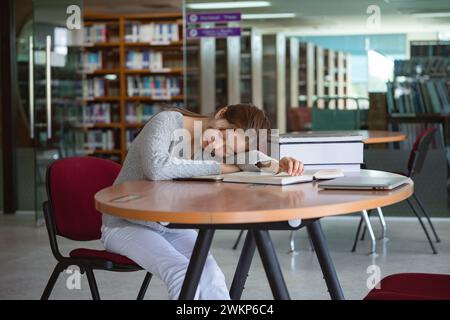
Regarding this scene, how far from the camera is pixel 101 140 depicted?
1038cm

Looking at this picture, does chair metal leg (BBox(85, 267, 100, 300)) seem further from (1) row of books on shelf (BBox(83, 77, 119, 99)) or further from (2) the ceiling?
(1) row of books on shelf (BBox(83, 77, 119, 99))

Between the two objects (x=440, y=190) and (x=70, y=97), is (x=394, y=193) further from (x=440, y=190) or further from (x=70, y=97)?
(x=70, y=97)

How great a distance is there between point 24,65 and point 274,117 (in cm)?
245

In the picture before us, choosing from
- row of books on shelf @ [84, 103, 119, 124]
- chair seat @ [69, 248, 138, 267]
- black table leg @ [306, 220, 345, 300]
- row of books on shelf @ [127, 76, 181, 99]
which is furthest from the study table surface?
row of books on shelf @ [84, 103, 119, 124]

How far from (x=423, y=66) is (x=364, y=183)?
15.6 ft

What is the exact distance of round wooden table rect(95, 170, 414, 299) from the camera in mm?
2016

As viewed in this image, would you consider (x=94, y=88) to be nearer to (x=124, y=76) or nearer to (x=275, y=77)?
(x=124, y=76)

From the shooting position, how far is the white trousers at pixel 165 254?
2.39 metres

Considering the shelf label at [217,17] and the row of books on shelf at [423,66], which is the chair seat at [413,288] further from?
the shelf label at [217,17]

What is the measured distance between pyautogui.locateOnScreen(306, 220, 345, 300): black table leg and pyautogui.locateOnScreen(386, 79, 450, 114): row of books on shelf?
4.39m

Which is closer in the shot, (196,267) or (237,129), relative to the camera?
(196,267)

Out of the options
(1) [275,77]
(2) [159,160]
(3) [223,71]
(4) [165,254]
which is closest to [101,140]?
(3) [223,71]

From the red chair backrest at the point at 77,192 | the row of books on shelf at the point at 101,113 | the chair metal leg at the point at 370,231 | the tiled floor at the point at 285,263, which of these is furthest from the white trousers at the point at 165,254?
the row of books on shelf at the point at 101,113

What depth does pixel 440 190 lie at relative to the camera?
274 inches
